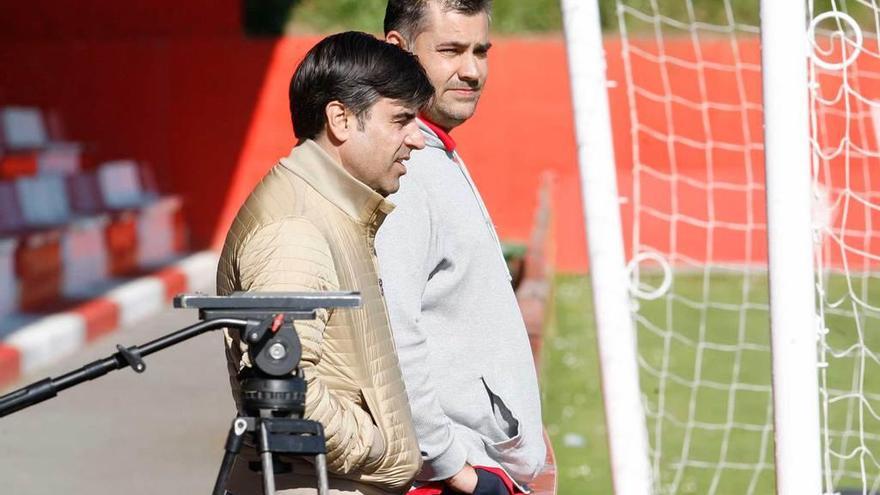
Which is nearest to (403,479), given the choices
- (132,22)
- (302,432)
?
(302,432)

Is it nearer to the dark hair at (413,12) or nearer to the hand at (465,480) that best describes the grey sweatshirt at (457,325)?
the hand at (465,480)

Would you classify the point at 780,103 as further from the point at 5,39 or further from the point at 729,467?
the point at 5,39

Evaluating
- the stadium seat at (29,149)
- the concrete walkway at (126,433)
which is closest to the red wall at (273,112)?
the stadium seat at (29,149)

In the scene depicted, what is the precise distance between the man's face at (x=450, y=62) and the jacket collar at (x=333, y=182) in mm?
542

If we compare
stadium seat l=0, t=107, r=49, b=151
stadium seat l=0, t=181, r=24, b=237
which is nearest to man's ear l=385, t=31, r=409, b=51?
stadium seat l=0, t=181, r=24, b=237

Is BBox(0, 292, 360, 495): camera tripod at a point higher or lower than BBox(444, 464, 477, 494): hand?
higher

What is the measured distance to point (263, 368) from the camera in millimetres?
1927

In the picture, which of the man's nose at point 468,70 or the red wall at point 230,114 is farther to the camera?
the red wall at point 230,114

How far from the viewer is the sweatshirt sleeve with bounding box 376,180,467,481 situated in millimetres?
2502

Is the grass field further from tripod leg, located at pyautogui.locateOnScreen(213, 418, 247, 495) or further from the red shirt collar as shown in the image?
tripod leg, located at pyautogui.locateOnScreen(213, 418, 247, 495)

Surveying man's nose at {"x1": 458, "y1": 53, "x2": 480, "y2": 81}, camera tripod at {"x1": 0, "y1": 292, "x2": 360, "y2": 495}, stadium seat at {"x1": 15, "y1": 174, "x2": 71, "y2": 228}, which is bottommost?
camera tripod at {"x1": 0, "y1": 292, "x2": 360, "y2": 495}

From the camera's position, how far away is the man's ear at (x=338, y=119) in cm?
229

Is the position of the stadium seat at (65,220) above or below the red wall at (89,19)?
below

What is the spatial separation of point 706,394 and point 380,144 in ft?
19.2
